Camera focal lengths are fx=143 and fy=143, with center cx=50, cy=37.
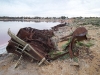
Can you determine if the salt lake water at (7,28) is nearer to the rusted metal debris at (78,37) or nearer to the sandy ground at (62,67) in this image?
the sandy ground at (62,67)

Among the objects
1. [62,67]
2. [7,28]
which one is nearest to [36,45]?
[62,67]

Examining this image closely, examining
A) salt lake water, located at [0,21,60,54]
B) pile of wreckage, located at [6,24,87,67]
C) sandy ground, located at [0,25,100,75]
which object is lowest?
salt lake water, located at [0,21,60,54]

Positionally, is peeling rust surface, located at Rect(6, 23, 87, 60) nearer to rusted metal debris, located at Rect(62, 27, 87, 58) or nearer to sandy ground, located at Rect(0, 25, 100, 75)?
rusted metal debris, located at Rect(62, 27, 87, 58)

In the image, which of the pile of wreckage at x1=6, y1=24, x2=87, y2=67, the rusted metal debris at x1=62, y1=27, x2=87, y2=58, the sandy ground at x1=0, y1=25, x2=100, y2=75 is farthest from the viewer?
the pile of wreckage at x1=6, y1=24, x2=87, y2=67

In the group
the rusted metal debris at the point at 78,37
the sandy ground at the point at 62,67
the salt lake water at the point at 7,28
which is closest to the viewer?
the sandy ground at the point at 62,67

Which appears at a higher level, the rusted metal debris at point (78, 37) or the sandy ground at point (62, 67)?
the rusted metal debris at point (78, 37)

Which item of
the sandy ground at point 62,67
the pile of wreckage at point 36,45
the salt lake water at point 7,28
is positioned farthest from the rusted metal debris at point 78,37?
the salt lake water at point 7,28

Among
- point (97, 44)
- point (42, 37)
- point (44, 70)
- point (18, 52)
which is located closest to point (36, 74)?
point (44, 70)

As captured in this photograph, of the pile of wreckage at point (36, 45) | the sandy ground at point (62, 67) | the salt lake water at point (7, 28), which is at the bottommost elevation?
the salt lake water at point (7, 28)

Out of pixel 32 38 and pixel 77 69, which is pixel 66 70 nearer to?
pixel 77 69

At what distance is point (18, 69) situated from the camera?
5891 mm

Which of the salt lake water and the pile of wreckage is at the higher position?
the pile of wreckage

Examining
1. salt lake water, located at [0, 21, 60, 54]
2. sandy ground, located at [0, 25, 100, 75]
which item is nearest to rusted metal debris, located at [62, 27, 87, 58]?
sandy ground, located at [0, 25, 100, 75]

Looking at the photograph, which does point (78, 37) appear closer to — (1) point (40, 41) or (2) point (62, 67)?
(2) point (62, 67)
